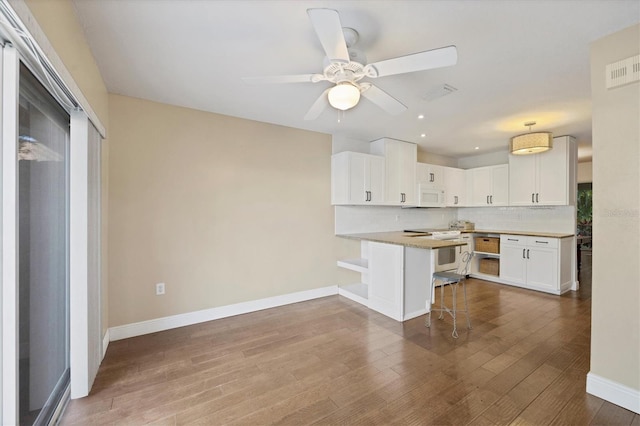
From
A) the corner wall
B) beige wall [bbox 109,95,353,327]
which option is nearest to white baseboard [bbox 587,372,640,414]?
the corner wall

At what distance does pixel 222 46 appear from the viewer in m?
2.04

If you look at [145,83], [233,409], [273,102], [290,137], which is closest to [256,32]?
[273,102]

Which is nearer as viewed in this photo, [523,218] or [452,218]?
[523,218]

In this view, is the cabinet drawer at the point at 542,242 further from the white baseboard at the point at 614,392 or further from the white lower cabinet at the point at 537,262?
the white baseboard at the point at 614,392

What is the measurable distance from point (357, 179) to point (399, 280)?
1694 mm

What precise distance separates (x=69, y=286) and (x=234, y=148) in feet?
7.21

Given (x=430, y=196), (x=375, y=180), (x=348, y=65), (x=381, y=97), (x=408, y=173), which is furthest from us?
(x=430, y=196)

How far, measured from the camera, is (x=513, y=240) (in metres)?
4.80

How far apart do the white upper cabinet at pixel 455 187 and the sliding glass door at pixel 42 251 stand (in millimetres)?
5607

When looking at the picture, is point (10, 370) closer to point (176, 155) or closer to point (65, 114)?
point (65, 114)

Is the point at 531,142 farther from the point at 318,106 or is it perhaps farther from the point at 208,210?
the point at 208,210

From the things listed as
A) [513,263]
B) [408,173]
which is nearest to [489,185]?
[513,263]

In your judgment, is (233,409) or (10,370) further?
(233,409)

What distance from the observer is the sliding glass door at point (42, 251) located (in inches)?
55.4
